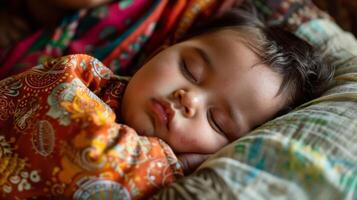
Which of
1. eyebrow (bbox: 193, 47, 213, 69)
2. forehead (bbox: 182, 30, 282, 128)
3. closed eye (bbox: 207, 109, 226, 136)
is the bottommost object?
closed eye (bbox: 207, 109, 226, 136)

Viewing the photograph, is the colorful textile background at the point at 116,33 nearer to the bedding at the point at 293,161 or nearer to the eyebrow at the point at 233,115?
the eyebrow at the point at 233,115

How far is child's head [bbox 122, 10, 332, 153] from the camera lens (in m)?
0.86

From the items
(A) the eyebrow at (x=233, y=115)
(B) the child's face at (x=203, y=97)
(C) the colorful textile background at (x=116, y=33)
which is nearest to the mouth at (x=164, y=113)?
(B) the child's face at (x=203, y=97)

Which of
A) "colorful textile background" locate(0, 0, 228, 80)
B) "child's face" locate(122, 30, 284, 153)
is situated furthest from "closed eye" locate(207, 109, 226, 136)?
"colorful textile background" locate(0, 0, 228, 80)

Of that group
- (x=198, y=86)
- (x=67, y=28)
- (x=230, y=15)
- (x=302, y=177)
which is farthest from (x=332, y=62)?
(x=67, y=28)

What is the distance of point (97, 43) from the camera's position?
124 centimetres

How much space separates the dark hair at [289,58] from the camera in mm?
949

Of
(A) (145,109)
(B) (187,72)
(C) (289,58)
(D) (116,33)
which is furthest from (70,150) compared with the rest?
(D) (116,33)

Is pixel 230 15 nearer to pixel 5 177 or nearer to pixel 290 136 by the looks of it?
pixel 290 136

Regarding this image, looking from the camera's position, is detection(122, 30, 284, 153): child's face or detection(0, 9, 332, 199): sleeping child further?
detection(122, 30, 284, 153): child's face

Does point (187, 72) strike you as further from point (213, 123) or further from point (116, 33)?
point (116, 33)

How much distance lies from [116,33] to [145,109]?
432 millimetres

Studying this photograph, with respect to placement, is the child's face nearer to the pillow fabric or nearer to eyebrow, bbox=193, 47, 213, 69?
eyebrow, bbox=193, 47, 213, 69

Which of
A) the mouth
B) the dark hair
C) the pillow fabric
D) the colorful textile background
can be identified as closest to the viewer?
the pillow fabric
